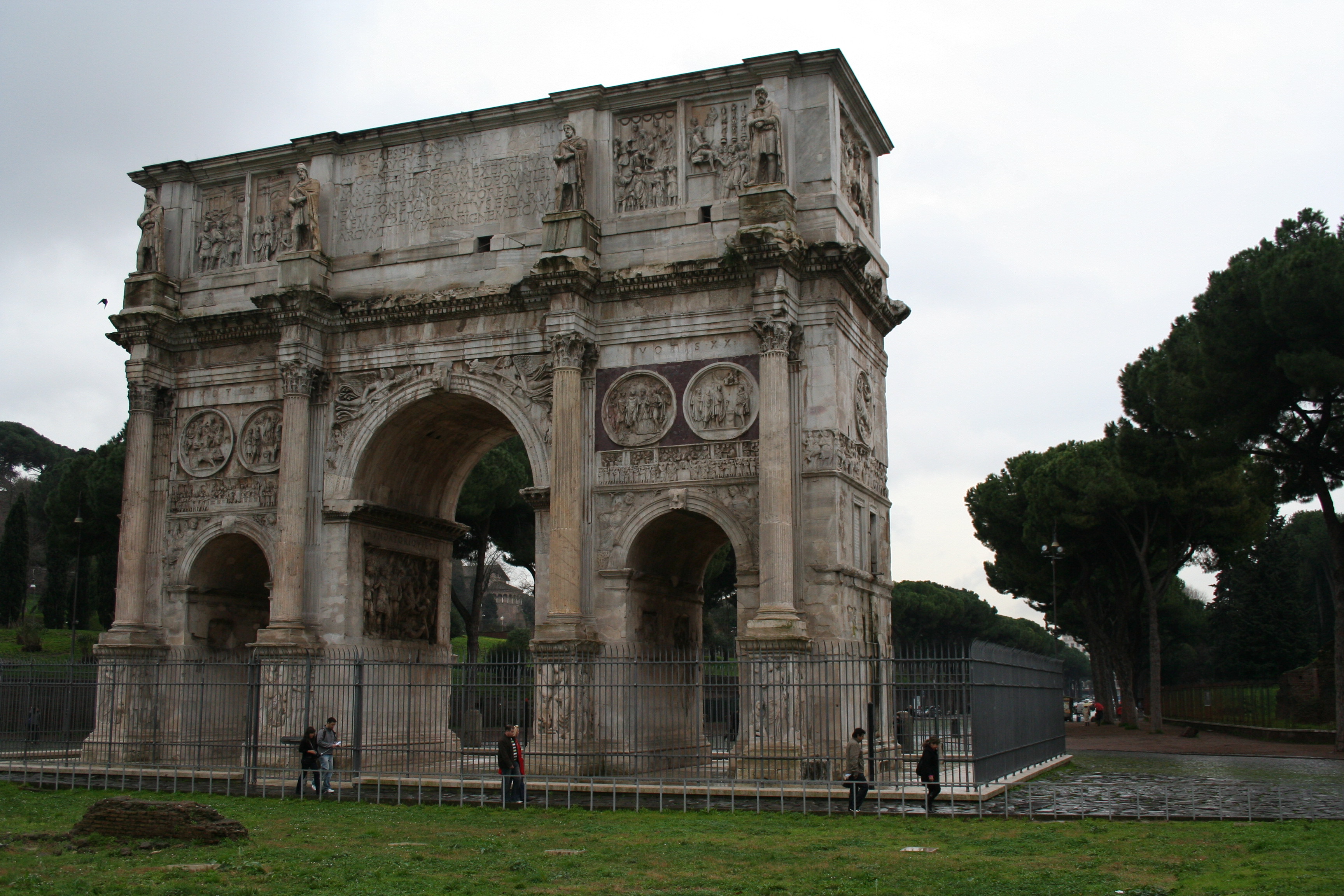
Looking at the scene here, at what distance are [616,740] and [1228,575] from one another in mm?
43212

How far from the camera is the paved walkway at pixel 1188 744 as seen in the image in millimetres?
27281

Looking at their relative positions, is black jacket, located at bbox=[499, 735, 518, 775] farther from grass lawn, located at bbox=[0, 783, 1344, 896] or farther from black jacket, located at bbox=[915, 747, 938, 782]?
black jacket, located at bbox=[915, 747, 938, 782]

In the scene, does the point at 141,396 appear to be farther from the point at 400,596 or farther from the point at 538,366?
the point at 538,366

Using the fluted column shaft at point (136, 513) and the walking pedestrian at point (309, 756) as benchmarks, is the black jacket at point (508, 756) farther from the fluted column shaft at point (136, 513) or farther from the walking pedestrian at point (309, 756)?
the fluted column shaft at point (136, 513)

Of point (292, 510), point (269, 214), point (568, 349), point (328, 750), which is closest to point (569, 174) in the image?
point (568, 349)

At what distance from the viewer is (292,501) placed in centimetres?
2131

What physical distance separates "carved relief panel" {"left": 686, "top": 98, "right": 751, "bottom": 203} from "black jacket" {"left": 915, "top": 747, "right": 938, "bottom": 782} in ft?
31.2

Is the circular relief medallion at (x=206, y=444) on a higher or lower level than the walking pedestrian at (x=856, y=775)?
higher

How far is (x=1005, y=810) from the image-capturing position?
47.1ft

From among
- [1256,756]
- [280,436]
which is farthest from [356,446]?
[1256,756]

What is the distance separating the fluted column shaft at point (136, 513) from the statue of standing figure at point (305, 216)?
13.3 ft

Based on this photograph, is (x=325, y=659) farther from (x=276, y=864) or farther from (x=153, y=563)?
(x=276, y=864)

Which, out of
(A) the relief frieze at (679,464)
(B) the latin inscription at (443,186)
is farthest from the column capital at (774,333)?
(B) the latin inscription at (443,186)

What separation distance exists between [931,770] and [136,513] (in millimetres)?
15087
